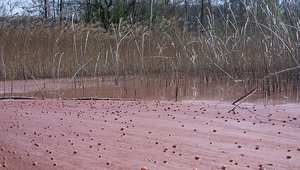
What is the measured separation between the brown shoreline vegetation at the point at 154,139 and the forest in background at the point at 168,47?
72cm

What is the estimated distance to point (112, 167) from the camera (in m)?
1.27

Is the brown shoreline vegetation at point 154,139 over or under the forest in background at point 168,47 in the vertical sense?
under

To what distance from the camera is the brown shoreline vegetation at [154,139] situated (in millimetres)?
1317

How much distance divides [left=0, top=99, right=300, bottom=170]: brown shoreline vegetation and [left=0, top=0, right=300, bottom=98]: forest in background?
28.5 inches

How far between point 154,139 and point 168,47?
551 centimetres

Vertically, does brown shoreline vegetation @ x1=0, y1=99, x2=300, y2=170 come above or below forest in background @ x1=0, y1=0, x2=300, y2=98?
below

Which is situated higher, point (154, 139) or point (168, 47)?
point (168, 47)

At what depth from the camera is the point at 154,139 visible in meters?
1.65

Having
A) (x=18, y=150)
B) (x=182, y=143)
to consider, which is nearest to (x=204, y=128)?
(x=182, y=143)

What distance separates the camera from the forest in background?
3.56m

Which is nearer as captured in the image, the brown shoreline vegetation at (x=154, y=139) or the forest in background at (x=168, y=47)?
the brown shoreline vegetation at (x=154, y=139)

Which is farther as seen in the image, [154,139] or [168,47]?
[168,47]

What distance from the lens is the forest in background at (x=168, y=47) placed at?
3.56 meters

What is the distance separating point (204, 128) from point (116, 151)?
0.71m
